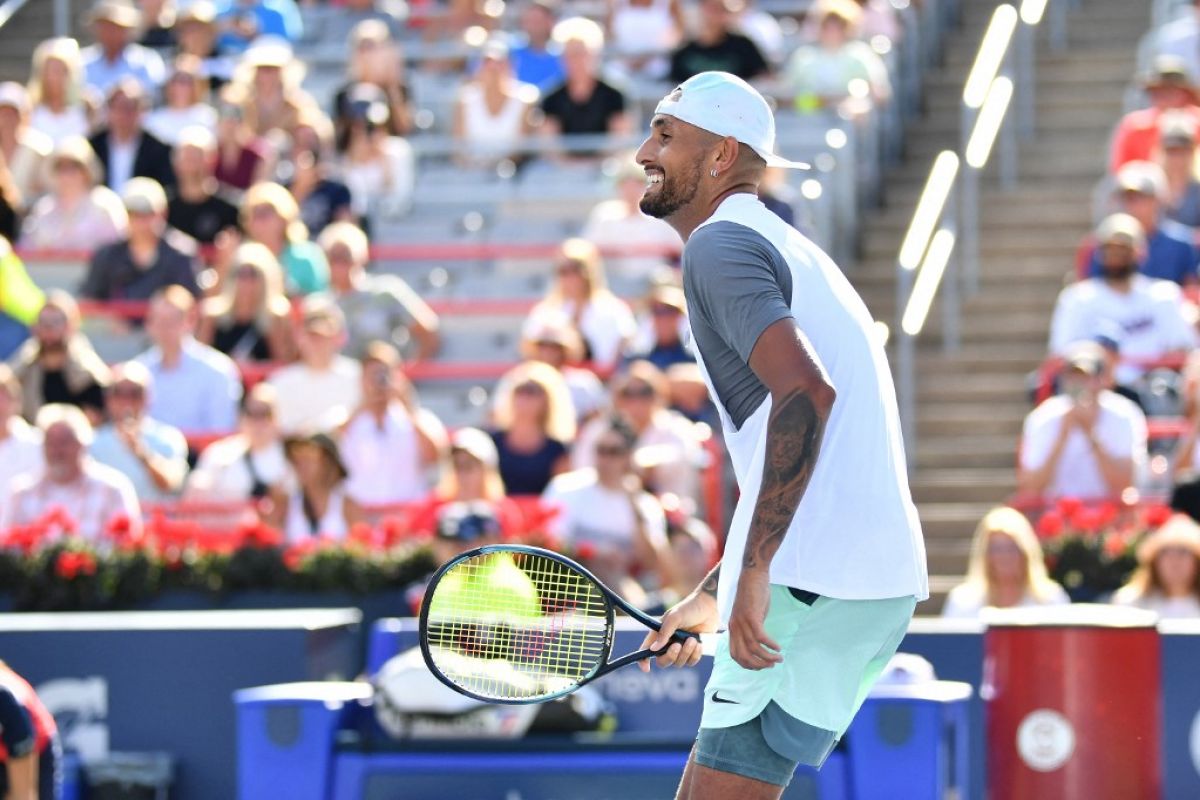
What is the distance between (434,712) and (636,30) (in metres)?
8.07

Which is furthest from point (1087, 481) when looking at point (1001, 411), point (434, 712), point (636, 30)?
point (636, 30)

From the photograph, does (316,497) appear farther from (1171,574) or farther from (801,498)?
(801,498)

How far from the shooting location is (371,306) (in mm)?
12602

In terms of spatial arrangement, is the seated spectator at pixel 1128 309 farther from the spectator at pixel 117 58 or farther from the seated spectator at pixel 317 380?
the spectator at pixel 117 58

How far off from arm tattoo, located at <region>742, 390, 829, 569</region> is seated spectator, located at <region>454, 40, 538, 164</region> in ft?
33.5

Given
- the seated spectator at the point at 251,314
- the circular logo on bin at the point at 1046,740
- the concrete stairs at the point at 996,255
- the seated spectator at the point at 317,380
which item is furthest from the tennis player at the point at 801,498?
the seated spectator at the point at 251,314

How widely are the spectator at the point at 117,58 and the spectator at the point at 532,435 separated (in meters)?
5.75

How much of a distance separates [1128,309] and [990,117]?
268cm

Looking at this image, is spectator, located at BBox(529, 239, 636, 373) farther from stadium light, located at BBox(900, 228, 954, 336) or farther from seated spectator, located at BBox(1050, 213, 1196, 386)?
seated spectator, located at BBox(1050, 213, 1196, 386)

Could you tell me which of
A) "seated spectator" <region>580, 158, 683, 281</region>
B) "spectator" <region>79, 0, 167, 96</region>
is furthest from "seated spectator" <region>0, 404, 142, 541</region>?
"spectator" <region>79, 0, 167, 96</region>

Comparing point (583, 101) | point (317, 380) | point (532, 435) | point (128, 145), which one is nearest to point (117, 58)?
point (128, 145)

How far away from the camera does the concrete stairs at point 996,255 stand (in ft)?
40.1

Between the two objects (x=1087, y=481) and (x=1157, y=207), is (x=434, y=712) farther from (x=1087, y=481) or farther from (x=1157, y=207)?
(x=1157, y=207)

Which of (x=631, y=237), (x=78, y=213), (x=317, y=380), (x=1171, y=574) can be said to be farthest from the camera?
(x=78, y=213)
